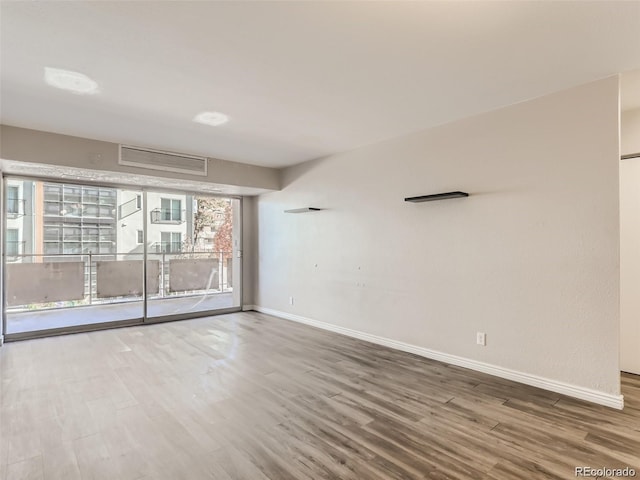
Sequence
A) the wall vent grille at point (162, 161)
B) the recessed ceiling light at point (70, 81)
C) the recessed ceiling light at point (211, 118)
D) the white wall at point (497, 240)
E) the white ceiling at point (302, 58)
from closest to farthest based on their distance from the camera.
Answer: the white ceiling at point (302, 58) → the recessed ceiling light at point (70, 81) → the white wall at point (497, 240) → the recessed ceiling light at point (211, 118) → the wall vent grille at point (162, 161)

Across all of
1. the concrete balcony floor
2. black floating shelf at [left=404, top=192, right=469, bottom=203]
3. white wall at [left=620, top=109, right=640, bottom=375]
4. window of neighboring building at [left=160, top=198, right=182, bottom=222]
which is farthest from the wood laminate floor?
window of neighboring building at [left=160, top=198, right=182, bottom=222]

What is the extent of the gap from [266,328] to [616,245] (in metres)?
4.26

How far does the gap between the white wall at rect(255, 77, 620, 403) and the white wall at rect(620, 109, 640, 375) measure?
3.47ft

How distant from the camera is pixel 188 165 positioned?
4996 millimetres

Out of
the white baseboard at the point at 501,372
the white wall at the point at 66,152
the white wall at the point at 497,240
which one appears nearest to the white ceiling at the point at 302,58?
the white wall at the point at 66,152

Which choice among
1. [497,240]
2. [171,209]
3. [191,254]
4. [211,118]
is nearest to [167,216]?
[171,209]

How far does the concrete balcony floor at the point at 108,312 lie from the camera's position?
478 cm

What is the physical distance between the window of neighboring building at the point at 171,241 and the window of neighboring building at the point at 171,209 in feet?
0.83

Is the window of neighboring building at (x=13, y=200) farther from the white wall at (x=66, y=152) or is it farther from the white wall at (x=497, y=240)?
the white wall at (x=497, y=240)

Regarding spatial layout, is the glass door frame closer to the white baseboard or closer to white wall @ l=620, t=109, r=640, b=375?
the white baseboard

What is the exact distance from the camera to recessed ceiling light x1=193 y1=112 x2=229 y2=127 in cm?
348

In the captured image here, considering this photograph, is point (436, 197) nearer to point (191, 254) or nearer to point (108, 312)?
point (191, 254)

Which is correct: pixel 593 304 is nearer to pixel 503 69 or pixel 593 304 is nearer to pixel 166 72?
pixel 503 69

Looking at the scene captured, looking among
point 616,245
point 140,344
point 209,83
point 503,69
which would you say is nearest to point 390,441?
point 616,245
